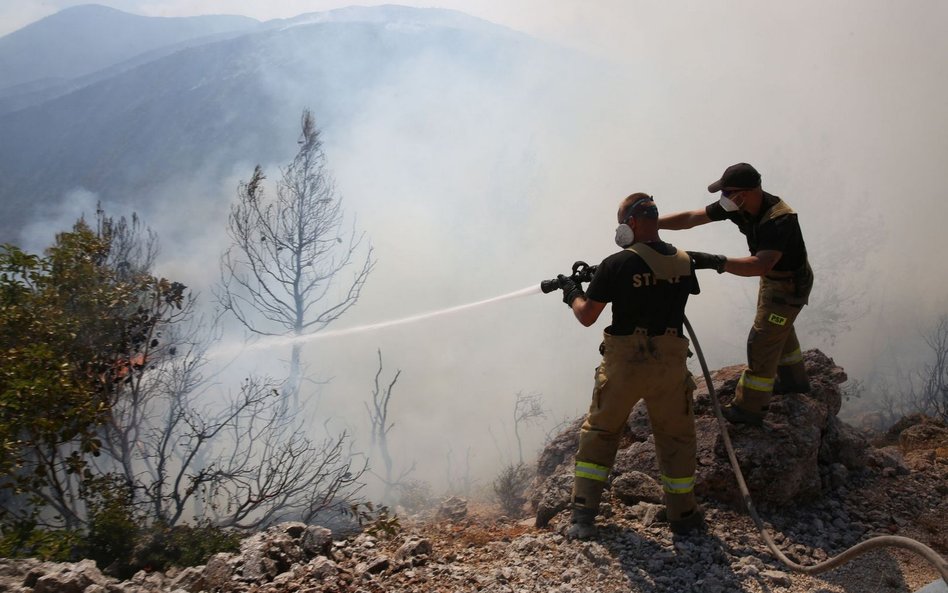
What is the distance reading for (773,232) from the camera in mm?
3662

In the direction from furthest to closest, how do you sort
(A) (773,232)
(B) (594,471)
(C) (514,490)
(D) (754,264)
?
(C) (514,490)
(A) (773,232)
(D) (754,264)
(B) (594,471)

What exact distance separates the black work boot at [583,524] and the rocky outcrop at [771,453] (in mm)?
442

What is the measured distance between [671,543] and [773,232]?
5.93 ft

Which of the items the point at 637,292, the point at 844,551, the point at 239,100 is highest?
the point at 239,100

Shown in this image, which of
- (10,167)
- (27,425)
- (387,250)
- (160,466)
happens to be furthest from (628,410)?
(10,167)

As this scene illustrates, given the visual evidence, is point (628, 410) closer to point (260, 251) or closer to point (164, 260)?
point (260, 251)

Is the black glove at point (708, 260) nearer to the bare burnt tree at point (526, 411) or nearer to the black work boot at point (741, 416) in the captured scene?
the black work boot at point (741, 416)

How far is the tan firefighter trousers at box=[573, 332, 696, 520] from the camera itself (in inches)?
129

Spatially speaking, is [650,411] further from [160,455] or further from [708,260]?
Result: [160,455]

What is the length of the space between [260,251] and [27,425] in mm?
9570

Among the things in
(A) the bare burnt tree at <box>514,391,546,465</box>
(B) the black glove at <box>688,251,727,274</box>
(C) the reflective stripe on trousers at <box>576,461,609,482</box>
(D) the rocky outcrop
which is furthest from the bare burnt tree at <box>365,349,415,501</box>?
(B) the black glove at <box>688,251,727,274</box>

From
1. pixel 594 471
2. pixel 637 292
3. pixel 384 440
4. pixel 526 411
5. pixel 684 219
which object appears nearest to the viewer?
pixel 637 292

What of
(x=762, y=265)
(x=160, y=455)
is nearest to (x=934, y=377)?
(x=762, y=265)

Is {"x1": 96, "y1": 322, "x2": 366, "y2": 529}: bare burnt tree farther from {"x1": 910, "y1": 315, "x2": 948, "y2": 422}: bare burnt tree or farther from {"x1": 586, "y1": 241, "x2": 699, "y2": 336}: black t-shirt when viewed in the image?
{"x1": 910, "y1": 315, "x2": 948, "y2": 422}: bare burnt tree
